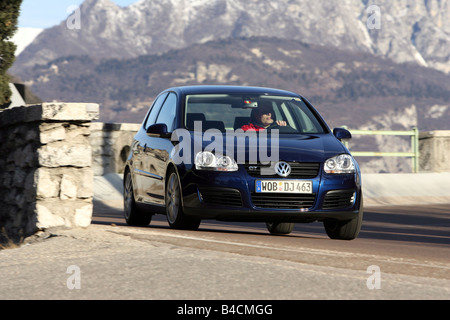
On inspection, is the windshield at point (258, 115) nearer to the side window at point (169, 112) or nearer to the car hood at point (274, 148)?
the side window at point (169, 112)

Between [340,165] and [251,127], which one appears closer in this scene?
[340,165]

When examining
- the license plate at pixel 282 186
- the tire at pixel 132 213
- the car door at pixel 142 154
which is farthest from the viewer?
the tire at pixel 132 213

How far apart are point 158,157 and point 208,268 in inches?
146

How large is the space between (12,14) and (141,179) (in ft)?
35.2

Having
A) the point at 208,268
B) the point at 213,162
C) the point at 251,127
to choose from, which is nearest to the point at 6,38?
the point at 251,127

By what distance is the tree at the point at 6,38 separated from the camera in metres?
20.1

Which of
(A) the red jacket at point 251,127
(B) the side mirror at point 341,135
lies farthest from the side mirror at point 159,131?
(B) the side mirror at point 341,135

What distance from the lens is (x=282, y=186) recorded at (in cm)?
898

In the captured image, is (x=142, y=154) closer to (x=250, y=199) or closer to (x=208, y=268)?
(x=250, y=199)

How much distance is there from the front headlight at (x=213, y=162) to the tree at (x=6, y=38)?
11.9m

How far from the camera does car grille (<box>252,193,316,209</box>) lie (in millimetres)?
9031

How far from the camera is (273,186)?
898 centimetres

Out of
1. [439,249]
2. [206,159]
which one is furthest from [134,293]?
[439,249]

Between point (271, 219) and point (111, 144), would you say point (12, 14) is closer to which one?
point (111, 144)
